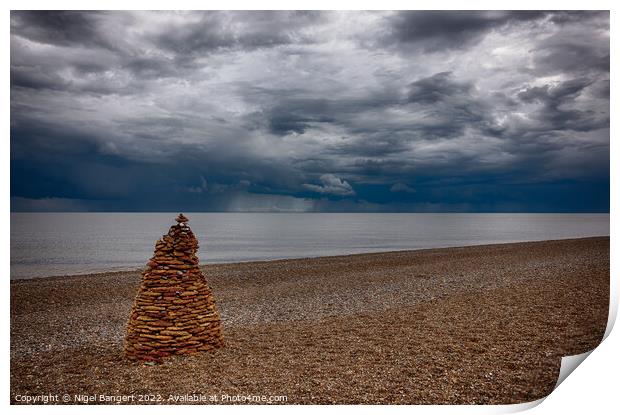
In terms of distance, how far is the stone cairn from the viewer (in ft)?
22.3

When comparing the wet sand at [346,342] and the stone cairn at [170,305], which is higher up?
the stone cairn at [170,305]

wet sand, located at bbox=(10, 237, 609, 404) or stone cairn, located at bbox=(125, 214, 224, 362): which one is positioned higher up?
stone cairn, located at bbox=(125, 214, 224, 362)

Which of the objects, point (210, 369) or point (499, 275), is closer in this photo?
point (210, 369)

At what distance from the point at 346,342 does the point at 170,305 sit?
8.93 feet

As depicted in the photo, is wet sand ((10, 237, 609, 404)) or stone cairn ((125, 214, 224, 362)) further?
stone cairn ((125, 214, 224, 362))

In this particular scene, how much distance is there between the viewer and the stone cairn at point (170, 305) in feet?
22.3

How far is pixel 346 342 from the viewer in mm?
7793

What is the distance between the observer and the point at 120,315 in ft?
36.0

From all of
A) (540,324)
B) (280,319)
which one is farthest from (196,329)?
(540,324)

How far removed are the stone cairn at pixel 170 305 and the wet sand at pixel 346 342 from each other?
23 centimetres

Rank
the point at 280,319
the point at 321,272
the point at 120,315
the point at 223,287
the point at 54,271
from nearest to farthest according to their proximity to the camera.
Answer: the point at 280,319 < the point at 120,315 < the point at 223,287 < the point at 321,272 < the point at 54,271

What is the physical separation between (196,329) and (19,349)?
3355 mm

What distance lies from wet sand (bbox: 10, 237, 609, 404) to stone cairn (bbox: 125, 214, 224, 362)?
0.77ft
